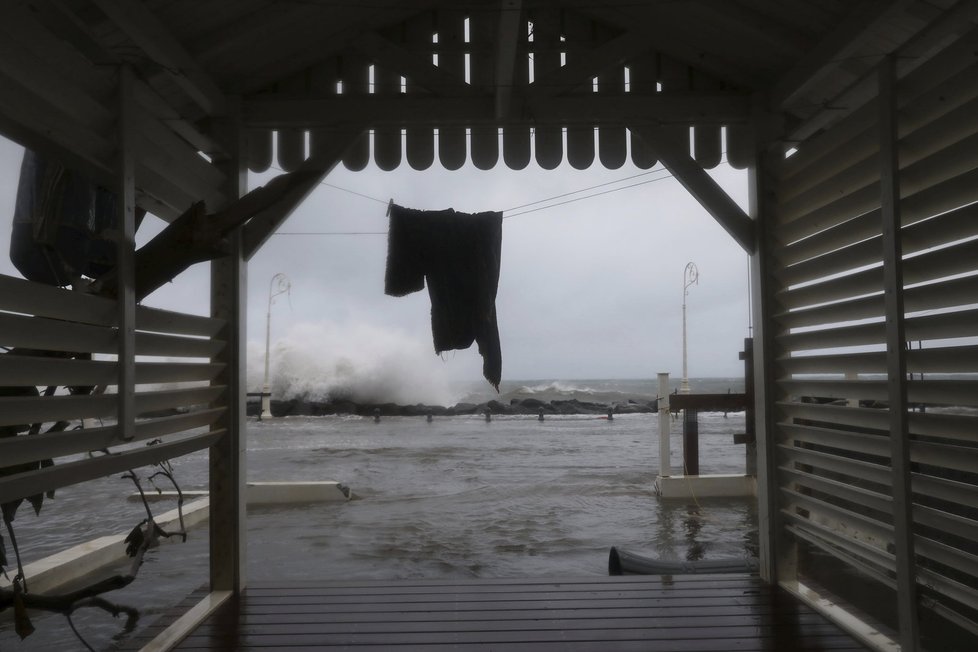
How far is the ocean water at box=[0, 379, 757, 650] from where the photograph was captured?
264 inches

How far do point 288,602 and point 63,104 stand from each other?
2635mm

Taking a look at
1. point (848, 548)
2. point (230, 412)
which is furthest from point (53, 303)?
point (848, 548)

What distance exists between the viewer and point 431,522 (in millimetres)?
9180

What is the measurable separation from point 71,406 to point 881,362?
3.10 metres

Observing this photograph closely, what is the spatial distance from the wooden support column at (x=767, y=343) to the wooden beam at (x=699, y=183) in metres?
0.07

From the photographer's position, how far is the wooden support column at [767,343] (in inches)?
162

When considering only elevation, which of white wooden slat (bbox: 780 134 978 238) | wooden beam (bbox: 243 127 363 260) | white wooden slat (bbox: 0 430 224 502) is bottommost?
white wooden slat (bbox: 0 430 224 502)

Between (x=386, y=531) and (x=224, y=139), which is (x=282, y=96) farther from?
(x=386, y=531)

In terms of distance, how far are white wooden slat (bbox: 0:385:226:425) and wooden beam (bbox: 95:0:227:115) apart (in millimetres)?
1450

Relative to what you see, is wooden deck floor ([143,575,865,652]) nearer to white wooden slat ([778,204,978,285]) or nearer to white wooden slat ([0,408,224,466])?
white wooden slat ([0,408,224,466])

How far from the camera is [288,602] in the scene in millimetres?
3939

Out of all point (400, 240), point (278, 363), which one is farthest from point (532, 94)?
point (278, 363)

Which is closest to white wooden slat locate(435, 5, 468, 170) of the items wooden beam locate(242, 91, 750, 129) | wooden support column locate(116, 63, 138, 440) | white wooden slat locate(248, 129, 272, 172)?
wooden beam locate(242, 91, 750, 129)

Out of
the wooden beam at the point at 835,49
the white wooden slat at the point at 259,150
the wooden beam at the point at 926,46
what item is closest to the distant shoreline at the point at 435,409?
the white wooden slat at the point at 259,150
